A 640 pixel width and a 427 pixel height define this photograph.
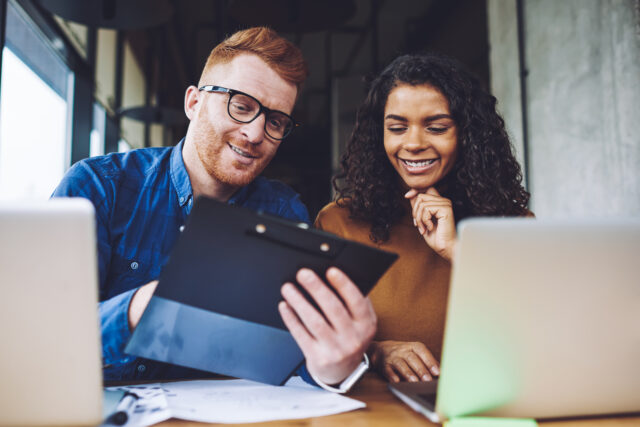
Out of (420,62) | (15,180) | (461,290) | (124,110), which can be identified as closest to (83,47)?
(124,110)

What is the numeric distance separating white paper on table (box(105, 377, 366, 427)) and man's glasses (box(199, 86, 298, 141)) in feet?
2.44

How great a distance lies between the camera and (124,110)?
2.97 meters

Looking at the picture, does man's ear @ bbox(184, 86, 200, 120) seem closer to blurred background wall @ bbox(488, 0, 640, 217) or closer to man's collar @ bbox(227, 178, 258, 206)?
man's collar @ bbox(227, 178, 258, 206)

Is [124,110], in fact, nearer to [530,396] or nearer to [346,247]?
[346,247]

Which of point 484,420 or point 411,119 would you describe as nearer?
point 484,420

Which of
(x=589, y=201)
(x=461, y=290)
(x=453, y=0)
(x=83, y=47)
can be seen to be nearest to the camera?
(x=461, y=290)

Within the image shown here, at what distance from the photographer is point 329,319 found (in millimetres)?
723

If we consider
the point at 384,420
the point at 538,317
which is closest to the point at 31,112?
the point at 384,420

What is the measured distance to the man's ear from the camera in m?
1.47

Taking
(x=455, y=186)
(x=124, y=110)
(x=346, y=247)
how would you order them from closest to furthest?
(x=346, y=247), (x=455, y=186), (x=124, y=110)

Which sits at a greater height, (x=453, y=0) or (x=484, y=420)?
(x=453, y=0)

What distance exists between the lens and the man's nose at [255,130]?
1347mm

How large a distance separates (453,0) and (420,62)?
13.1 feet

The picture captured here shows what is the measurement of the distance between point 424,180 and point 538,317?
963mm
